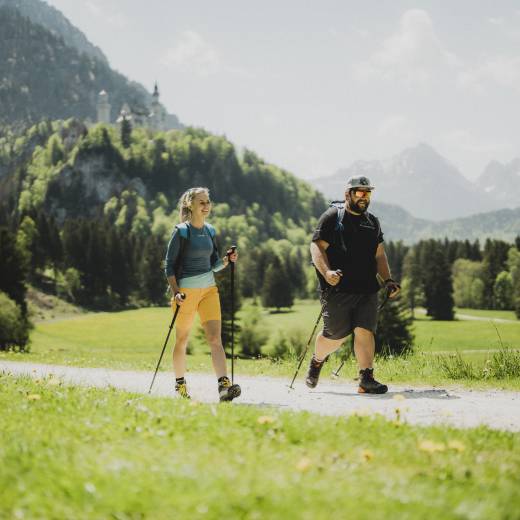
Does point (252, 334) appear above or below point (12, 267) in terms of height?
below

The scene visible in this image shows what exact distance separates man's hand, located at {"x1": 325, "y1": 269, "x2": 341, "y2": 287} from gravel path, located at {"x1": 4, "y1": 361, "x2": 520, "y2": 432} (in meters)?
1.62

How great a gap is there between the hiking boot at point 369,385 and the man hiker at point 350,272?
3 cm

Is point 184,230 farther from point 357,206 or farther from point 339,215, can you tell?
point 357,206

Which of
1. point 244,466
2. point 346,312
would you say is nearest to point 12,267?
point 346,312

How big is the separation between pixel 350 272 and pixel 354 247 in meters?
0.38

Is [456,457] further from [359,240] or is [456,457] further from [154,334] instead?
[154,334]

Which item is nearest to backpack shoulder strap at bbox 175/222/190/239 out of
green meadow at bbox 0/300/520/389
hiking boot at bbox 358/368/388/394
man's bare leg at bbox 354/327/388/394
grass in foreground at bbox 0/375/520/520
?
man's bare leg at bbox 354/327/388/394

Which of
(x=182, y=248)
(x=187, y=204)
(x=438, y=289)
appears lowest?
(x=438, y=289)

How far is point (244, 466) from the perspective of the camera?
4.21m

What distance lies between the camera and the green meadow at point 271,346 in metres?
10.0

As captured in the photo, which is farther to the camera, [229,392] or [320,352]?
[320,352]

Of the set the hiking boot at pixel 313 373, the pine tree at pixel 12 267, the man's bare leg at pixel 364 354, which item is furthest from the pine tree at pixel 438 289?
the man's bare leg at pixel 364 354

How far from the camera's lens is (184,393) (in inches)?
335

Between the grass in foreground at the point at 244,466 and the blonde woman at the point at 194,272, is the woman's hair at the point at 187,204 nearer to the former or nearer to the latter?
the blonde woman at the point at 194,272
